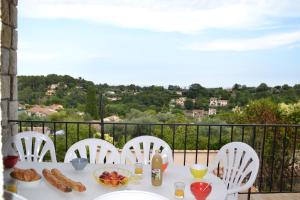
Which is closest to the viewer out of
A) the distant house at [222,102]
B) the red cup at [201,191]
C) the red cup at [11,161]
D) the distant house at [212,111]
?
the red cup at [201,191]

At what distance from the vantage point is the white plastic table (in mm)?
1669

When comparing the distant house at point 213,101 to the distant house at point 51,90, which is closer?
the distant house at point 51,90

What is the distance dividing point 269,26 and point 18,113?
781cm

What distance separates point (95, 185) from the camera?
1823mm

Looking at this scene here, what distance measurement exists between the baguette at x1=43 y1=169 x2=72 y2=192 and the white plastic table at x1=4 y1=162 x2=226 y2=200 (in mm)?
24

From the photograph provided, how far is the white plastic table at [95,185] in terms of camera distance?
1.67 metres

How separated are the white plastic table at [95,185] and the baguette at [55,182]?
24mm

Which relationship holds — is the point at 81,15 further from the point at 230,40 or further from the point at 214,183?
the point at 214,183

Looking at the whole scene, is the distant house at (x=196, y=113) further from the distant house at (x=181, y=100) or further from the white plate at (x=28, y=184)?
the white plate at (x=28, y=184)

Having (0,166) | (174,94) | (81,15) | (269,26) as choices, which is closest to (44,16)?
(81,15)

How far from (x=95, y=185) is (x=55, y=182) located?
0.75ft

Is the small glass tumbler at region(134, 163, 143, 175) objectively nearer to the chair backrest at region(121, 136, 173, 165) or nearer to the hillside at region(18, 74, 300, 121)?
the chair backrest at region(121, 136, 173, 165)

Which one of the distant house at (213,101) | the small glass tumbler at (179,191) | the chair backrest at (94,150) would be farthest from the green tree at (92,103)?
the distant house at (213,101)

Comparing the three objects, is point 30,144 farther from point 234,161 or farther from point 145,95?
point 145,95
